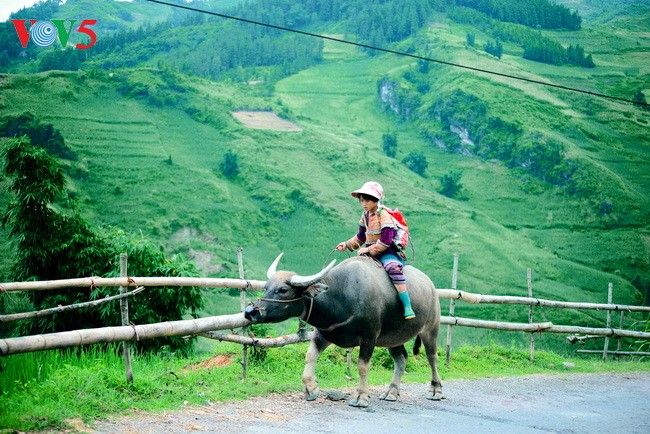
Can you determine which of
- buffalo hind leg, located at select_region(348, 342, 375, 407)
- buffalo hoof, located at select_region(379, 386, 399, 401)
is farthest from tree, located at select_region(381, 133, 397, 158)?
buffalo hind leg, located at select_region(348, 342, 375, 407)

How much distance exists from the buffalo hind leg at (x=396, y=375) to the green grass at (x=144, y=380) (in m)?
0.75

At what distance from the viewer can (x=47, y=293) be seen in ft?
42.6

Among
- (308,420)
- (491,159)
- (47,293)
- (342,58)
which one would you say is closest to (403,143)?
(491,159)

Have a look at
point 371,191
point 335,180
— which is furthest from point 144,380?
point 335,180

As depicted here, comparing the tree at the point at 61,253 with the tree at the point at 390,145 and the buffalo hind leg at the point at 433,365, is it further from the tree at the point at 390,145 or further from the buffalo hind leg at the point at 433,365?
the tree at the point at 390,145

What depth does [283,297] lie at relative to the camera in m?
6.66

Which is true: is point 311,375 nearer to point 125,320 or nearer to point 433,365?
point 433,365

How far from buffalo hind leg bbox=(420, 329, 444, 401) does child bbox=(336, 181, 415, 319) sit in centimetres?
85

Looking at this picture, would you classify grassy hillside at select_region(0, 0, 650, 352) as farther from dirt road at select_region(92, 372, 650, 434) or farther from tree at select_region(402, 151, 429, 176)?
dirt road at select_region(92, 372, 650, 434)

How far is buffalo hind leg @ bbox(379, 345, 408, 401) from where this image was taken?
7348mm

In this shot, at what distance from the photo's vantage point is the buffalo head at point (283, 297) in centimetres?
658

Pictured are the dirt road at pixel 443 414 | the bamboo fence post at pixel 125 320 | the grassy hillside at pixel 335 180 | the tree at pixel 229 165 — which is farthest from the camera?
the tree at pixel 229 165

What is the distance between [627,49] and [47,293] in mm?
81052

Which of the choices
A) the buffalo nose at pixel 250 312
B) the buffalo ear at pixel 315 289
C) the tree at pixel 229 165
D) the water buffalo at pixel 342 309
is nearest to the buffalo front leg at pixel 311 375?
the water buffalo at pixel 342 309
